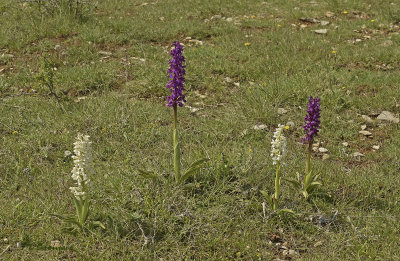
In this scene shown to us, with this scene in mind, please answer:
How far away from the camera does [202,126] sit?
17.6 feet

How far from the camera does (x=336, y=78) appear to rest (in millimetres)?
6359

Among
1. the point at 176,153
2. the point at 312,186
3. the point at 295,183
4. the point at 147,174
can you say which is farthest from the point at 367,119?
the point at 147,174

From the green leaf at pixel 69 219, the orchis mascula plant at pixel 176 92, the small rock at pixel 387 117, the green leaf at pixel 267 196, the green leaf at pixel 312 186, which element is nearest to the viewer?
the green leaf at pixel 69 219

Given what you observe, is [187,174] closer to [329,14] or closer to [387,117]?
[387,117]

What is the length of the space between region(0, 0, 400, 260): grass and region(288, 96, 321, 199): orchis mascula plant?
0.13 m

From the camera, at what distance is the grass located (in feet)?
11.9

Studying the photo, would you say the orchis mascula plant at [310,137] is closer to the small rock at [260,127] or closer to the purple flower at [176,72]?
the purple flower at [176,72]

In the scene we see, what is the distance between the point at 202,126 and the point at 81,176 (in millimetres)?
2221

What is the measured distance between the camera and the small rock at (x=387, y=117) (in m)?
5.58

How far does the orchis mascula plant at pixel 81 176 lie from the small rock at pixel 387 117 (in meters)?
3.89

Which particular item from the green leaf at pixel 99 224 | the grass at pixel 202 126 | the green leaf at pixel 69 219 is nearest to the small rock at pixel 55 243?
the grass at pixel 202 126

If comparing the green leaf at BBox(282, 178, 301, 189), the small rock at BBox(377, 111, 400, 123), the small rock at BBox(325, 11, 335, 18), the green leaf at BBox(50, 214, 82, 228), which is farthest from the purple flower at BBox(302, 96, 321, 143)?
the small rock at BBox(325, 11, 335, 18)

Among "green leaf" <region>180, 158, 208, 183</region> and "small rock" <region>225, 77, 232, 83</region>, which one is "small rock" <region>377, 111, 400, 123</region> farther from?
"green leaf" <region>180, 158, 208, 183</region>

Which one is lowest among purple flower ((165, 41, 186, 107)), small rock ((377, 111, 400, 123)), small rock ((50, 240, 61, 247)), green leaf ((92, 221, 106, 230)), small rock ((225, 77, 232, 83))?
small rock ((50, 240, 61, 247))
